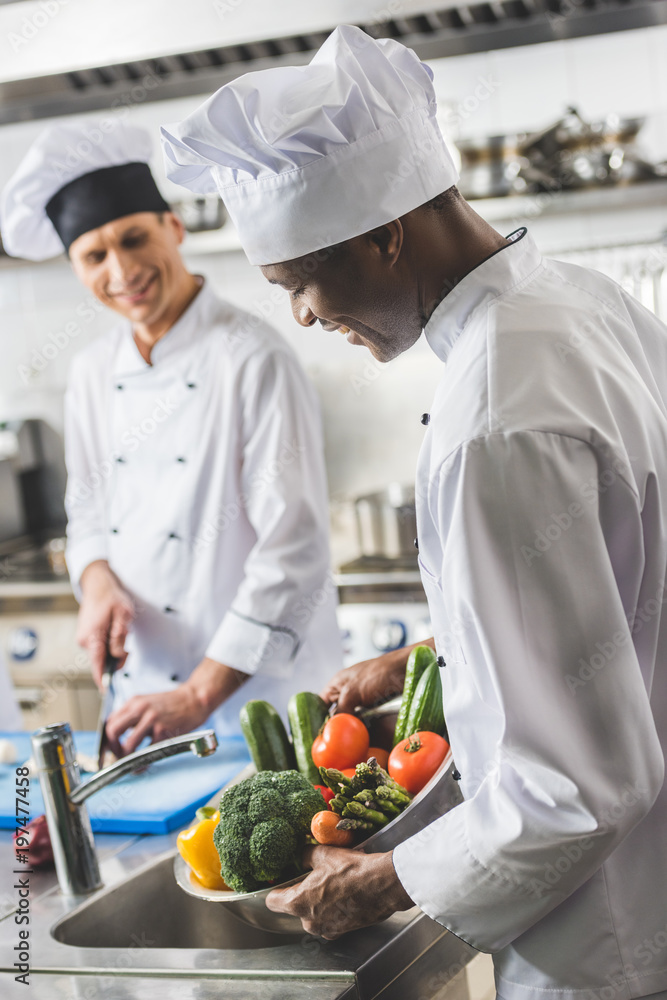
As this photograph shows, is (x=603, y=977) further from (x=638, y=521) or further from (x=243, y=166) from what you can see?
(x=243, y=166)

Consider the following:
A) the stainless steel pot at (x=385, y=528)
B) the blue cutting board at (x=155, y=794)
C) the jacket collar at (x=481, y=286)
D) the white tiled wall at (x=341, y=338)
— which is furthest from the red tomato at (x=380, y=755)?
the white tiled wall at (x=341, y=338)

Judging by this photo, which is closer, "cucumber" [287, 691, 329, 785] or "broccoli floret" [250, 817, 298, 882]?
"broccoli floret" [250, 817, 298, 882]

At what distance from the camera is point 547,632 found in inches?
31.4

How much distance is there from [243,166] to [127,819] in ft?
3.06

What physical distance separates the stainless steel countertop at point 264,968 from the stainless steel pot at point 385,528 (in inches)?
76.6

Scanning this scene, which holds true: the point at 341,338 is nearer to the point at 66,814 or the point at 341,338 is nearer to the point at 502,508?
the point at 66,814

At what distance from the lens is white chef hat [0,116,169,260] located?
1.97 metres

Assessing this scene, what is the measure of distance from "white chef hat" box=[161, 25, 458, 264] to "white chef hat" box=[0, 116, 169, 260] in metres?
1.09

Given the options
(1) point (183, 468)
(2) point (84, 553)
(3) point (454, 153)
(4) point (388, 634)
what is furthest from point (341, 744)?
(3) point (454, 153)

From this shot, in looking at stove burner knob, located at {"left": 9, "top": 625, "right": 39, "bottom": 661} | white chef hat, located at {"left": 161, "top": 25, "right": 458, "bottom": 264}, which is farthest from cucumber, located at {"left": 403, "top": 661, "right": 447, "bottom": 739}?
stove burner knob, located at {"left": 9, "top": 625, "right": 39, "bottom": 661}

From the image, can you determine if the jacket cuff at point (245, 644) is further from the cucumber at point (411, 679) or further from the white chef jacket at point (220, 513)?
the cucumber at point (411, 679)

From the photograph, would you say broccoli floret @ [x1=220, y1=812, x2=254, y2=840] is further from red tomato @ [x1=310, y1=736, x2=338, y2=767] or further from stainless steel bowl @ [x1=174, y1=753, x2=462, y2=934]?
red tomato @ [x1=310, y1=736, x2=338, y2=767]

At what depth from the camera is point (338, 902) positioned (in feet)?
3.10

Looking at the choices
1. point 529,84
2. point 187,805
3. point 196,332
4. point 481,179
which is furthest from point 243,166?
point 529,84
